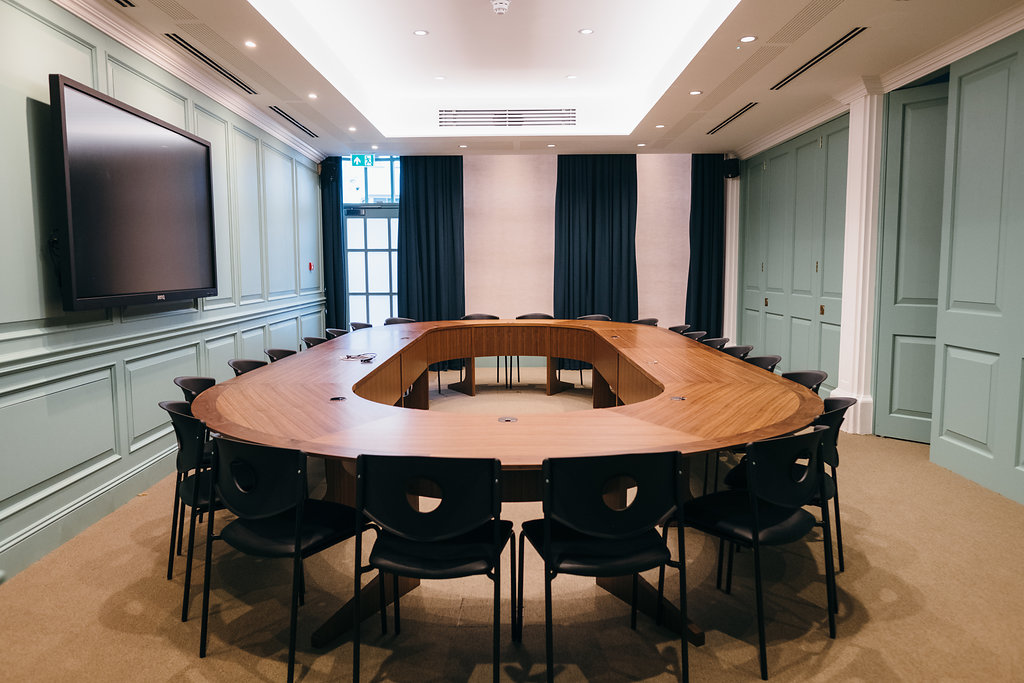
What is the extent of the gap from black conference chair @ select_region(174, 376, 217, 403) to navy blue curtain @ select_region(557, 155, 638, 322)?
532cm

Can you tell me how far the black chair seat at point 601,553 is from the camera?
1858mm

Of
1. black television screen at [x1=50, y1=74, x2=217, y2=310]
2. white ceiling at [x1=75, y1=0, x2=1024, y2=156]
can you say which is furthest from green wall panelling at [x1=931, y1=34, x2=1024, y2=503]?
black television screen at [x1=50, y1=74, x2=217, y2=310]

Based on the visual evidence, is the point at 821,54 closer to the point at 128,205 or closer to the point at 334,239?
the point at 128,205

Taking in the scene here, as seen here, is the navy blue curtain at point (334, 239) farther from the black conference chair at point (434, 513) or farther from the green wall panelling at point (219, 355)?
the black conference chair at point (434, 513)

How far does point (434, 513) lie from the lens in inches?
73.7

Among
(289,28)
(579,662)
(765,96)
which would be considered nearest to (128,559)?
(579,662)

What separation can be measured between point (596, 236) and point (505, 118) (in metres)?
2.04

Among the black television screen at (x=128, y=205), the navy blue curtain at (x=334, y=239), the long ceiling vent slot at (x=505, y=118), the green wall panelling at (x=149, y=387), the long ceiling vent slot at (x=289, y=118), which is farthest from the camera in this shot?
the navy blue curtain at (x=334, y=239)

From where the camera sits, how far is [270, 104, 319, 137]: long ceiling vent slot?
5.48 m

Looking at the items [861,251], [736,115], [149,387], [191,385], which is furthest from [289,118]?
[861,251]

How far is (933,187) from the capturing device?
448 centimetres

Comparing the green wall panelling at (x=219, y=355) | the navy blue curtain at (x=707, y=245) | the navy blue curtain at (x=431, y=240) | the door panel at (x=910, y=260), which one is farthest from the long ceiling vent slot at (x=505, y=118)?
the green wall panelling at (x=219, y=355)

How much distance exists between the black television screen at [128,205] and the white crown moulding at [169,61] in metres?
0.43

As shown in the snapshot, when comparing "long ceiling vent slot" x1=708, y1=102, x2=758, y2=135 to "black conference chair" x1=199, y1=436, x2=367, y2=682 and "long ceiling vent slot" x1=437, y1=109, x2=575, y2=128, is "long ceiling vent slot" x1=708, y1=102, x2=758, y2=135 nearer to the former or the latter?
"long ceiling vent slot" x1=437, y1=109, x2=575, y2=128
